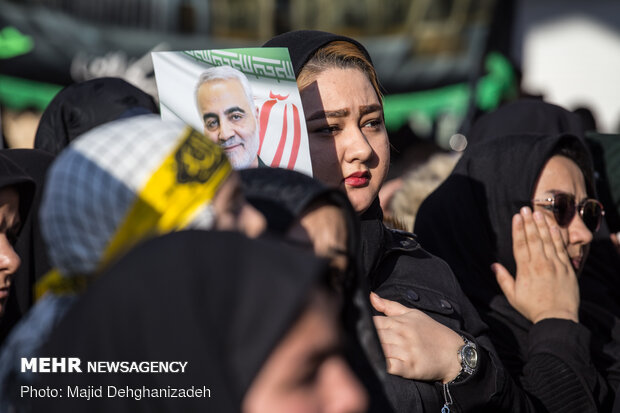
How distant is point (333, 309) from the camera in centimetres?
124

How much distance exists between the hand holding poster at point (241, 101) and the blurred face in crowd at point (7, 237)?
20.3 inches

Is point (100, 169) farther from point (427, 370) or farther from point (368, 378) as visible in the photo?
point (427, 370)

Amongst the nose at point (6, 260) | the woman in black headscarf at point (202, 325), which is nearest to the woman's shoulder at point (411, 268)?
the nose at point (6, 260)

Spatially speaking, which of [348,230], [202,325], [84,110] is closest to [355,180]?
[348,230]

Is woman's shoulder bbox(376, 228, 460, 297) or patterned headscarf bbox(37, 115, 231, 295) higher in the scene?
patterned headscarf bbox(37, 115, 231, 295)

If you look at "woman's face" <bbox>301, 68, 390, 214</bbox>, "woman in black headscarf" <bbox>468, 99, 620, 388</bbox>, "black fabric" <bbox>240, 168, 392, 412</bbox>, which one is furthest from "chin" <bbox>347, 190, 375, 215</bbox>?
"woman in black headscarf" <bbox>468, 99, 620, 388</bbox>

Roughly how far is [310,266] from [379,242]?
1085 millimetres

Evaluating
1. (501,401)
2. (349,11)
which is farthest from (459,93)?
(501,401)

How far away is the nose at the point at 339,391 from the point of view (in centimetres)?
120

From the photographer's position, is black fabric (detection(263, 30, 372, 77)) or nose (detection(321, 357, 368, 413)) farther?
black fabric (detection(263, 30, 372, 77))

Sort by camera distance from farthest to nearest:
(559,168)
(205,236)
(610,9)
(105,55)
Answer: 1. (610,9)
2. (105,55)
3. (559,168)
4. (205,236)

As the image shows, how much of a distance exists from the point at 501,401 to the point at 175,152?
1.39 meters

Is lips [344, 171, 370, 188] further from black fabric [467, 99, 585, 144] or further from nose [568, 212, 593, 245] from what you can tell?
black fabric [467, 99, 585, 144]

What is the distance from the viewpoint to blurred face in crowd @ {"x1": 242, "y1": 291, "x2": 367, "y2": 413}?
1.12 m
